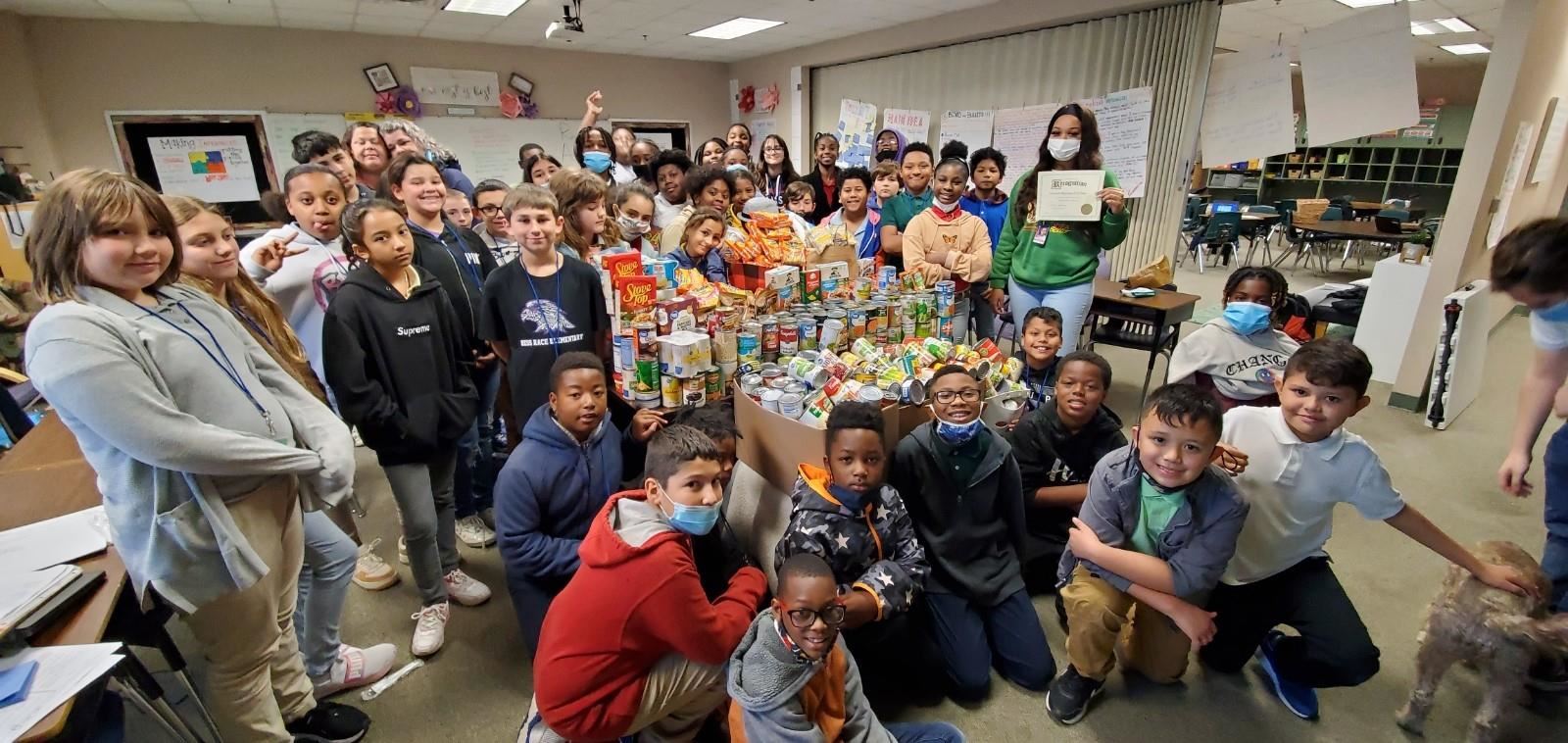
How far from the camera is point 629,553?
4.26 ft

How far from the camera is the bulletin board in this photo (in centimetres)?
518

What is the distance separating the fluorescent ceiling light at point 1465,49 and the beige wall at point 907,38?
535cm

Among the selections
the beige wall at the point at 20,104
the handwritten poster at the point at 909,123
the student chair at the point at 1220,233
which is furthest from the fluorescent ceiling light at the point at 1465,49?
the beige wall at the point at 20,104

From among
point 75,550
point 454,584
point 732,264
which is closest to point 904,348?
point 732,264

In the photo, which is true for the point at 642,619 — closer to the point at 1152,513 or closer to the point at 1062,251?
the point at 1152,513

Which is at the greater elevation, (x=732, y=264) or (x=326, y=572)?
(x=732, y=264)

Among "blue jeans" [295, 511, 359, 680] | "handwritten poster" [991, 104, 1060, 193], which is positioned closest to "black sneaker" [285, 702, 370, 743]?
"blue jeans" [295, 511, 359, 680]

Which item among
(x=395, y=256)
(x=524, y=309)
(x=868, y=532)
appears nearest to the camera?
(x=868, y=532)

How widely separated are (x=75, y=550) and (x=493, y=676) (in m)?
0.99

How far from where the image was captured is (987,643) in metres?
1.84

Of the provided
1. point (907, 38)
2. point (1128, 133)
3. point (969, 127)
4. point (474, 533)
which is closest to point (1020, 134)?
point (969, 127)

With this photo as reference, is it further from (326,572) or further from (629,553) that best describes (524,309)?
(629,553)

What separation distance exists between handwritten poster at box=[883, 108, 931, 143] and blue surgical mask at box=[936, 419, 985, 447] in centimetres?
519

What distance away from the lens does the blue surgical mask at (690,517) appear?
1404 mm
